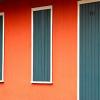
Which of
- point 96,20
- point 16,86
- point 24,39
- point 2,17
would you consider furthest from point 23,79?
point 96,20

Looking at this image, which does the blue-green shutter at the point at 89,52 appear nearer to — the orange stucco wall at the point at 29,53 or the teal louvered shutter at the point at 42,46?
the orange stucco wall at the point at 29,53

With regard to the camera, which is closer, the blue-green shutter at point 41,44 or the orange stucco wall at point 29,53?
the orange stucco wall at point 29,53

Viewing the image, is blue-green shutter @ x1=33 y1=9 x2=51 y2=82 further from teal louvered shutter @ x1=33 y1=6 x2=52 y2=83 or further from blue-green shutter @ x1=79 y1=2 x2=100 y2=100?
blue-green shutter @ x1=79 y1=2 x2=100 y2=100

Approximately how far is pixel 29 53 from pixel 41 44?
0.69 m

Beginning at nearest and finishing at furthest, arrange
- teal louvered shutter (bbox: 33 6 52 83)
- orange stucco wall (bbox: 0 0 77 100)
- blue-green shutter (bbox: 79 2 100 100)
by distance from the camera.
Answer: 1. blue-green shutter (bbox: 79 2 100 100)
2. orange stucco wall (bbox: 0 0 77 100)
3. teal louvered shutter (bbox: 33 6 52 83)

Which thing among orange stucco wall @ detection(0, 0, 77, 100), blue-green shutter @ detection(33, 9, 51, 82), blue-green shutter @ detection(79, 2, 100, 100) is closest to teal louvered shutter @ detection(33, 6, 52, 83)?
blue-green shutter @ detection(33, 9, 51, 82)

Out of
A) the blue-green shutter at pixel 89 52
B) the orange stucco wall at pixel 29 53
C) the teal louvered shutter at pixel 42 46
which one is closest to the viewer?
the blue-green shutter at pixel 89 52

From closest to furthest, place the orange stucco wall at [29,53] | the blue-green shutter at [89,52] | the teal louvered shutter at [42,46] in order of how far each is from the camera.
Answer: the blue-green shutter at [89,52] → the orange stucco wall at [29,53] → the teal louvered shutter at [42,46]

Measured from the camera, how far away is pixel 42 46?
14.2 m

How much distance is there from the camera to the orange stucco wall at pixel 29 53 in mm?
13297

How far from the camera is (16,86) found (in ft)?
49.7

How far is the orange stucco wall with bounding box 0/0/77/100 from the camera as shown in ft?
43.6

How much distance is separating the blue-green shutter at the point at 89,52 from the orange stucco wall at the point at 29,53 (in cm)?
29

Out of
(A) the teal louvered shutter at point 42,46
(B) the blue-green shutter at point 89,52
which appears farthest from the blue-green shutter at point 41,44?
(B) the blue-green shutter at point 89,52
